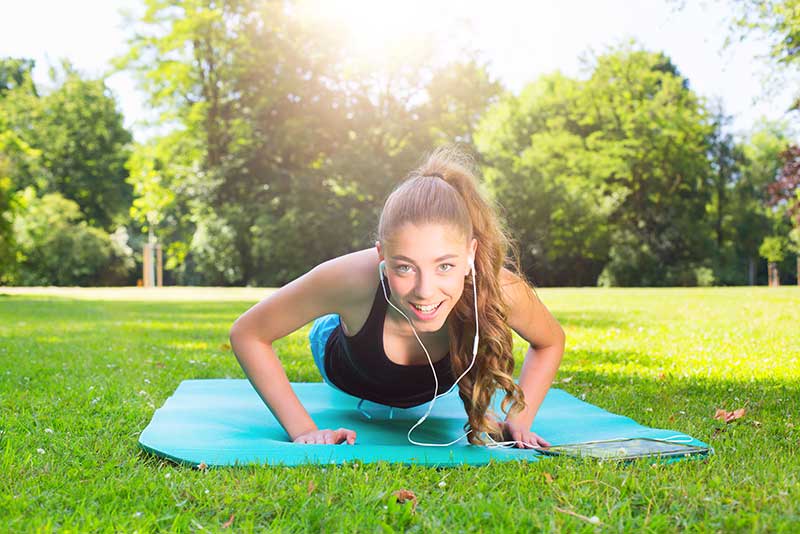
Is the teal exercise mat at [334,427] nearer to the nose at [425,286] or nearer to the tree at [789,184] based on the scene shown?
the nose at [425,286]

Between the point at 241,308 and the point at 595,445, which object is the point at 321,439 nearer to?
the point at 595,445

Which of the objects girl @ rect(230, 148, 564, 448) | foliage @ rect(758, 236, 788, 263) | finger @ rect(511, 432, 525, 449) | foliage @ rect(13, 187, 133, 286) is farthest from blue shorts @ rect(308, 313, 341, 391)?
foliage @ rect(758, 236, 788, 263)

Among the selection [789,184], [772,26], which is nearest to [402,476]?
[772,26]

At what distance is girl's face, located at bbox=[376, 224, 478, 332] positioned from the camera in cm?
275

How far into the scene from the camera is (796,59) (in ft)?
44.4

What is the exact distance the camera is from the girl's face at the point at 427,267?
9.02 feet

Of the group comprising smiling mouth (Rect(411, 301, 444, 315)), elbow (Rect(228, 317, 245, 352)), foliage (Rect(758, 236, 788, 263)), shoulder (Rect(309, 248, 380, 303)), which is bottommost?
foliage (Rect(758, 236, 788, 263))

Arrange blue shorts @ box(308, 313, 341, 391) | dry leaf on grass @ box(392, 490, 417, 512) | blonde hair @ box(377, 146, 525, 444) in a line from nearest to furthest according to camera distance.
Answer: dry leaf on grass @ box(392, 490, 417, 512), blonde hair @ box(377, 146, 525, 444), blue shorts @ box(308, 313, 341, 391)

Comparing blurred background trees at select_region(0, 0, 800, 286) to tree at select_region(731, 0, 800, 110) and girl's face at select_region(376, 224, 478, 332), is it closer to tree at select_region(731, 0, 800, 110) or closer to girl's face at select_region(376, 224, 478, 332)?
tree at select_region(731, 0, 800, 110)

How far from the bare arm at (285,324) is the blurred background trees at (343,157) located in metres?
24.4

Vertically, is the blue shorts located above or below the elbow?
below

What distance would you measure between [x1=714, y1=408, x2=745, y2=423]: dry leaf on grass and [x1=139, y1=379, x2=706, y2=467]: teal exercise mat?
1.61 ft

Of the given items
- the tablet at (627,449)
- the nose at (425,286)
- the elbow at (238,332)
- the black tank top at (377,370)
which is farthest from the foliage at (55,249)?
the tablet at (627,449)

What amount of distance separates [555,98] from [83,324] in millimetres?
32622
